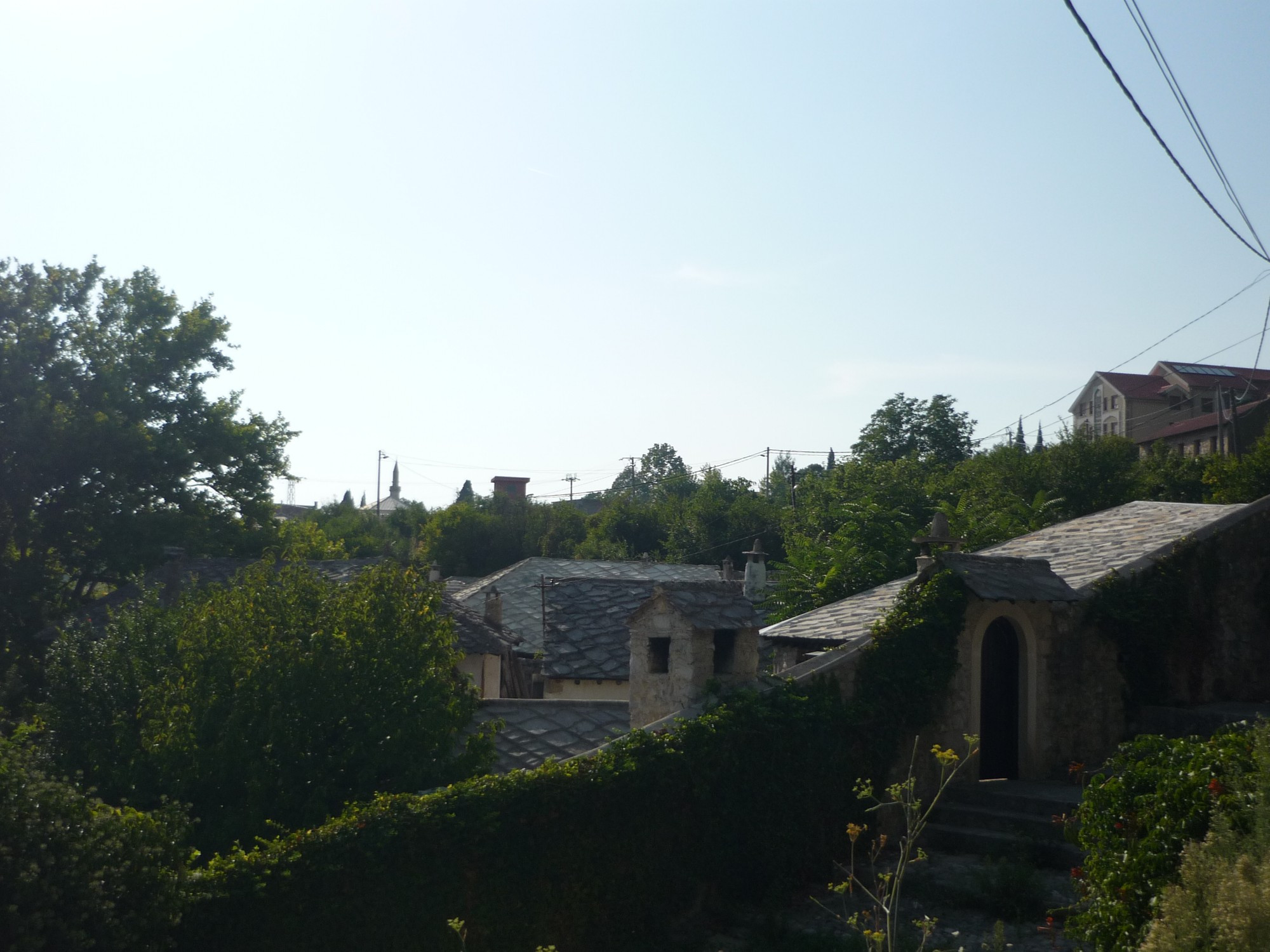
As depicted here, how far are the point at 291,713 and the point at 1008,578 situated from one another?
7978 mm

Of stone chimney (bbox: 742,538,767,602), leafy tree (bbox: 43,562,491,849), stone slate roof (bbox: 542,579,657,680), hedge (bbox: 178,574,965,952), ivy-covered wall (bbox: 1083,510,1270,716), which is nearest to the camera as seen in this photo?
hedge (bbox: 178,574,965,952)

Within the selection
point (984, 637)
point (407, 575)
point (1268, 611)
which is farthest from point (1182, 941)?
point (1268, 611)

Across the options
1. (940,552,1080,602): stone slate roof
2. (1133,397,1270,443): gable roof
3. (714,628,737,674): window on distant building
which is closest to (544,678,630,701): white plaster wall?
(940,552,1080,602): stone slate roof

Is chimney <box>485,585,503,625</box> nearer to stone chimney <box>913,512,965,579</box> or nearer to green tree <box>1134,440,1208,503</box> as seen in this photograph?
stone chimney <box>913,512,965,579</box>

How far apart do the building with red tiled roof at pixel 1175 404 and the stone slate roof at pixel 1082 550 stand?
38672 millimetres

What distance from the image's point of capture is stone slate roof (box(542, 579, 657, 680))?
22453mm

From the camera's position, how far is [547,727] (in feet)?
46.0

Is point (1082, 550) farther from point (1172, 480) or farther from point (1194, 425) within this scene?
point (1194, 425)

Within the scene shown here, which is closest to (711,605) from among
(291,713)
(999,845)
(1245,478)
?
(999,845)

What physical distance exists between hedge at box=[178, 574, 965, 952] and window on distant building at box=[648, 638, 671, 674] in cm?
83

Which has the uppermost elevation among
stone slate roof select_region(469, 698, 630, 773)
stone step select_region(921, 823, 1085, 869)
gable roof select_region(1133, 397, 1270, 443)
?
gable roof select_region(1133, 397, 1270, 443)

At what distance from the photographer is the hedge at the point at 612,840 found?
7.60 m

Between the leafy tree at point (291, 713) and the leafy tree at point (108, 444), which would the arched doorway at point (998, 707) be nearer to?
the leafy tree at point (291, 713)

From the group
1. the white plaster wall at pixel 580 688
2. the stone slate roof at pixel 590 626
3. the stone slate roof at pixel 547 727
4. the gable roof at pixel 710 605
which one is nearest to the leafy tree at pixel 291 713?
the stone slate roof at pixel 547 727
